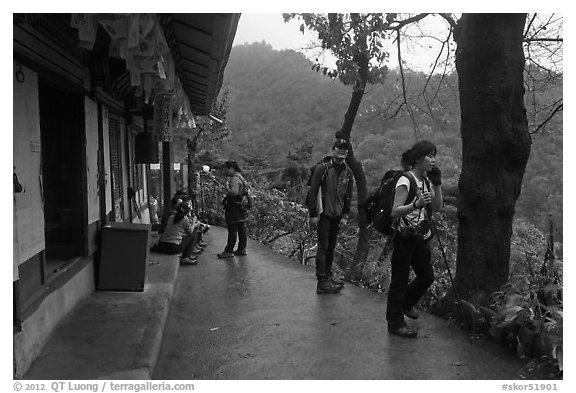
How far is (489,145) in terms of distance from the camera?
487cm

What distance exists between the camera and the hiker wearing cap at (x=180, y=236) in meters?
8.42

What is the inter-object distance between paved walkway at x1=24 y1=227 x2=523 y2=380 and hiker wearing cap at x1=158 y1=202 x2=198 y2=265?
1596 mm

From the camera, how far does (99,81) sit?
637cm

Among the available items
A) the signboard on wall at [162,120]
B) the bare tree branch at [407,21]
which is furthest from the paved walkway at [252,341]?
the bare tree branch at [407,21]

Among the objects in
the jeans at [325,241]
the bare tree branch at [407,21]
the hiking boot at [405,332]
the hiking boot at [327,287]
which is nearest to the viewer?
the hiking boot at [405,332]

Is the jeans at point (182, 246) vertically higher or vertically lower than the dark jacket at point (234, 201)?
lower

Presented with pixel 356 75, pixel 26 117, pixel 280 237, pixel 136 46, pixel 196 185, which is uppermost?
pixel 356 75

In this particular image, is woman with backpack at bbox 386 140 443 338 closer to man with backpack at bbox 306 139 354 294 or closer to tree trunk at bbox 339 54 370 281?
man with backpack at bbox 306 139 354 294

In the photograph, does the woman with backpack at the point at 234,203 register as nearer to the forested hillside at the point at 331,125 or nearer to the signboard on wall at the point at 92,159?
the signboard on wall at the point at 92,159

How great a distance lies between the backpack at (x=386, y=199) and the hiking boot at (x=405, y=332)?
95 centimetres

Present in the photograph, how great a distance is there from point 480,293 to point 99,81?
5034 millimetres

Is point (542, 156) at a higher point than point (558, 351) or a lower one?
higher
